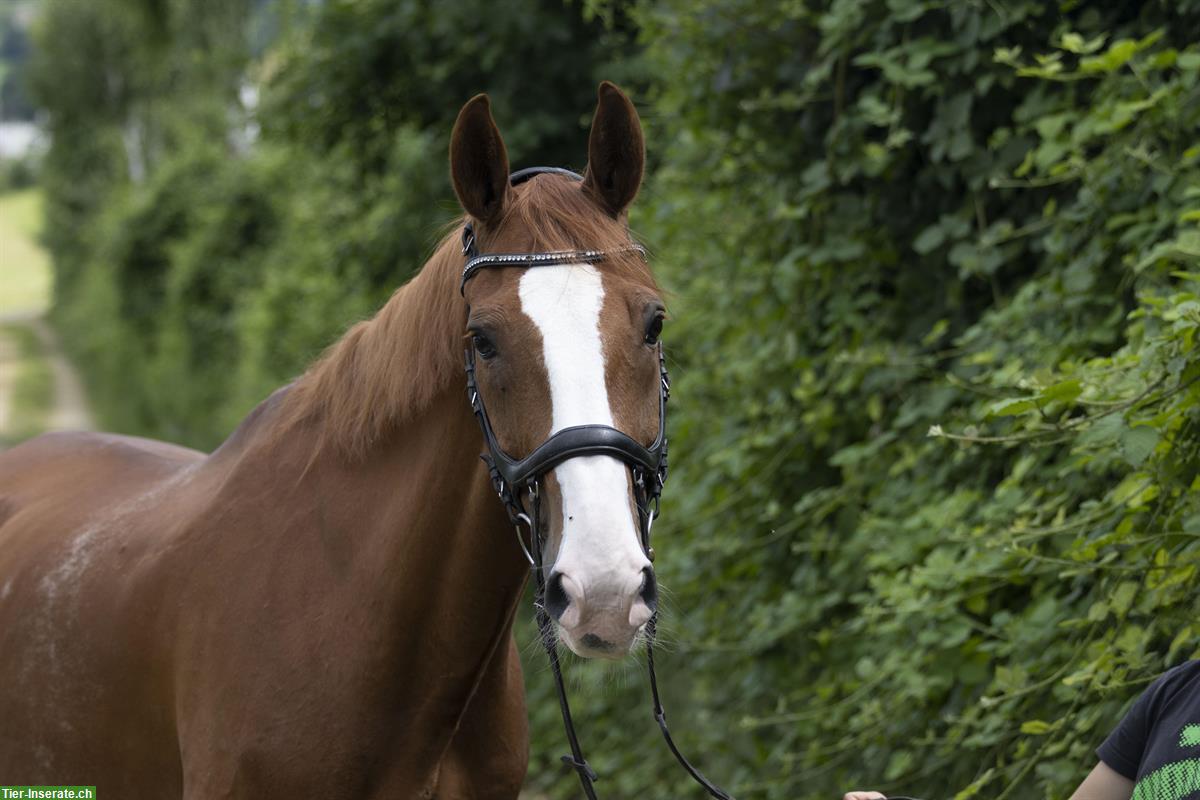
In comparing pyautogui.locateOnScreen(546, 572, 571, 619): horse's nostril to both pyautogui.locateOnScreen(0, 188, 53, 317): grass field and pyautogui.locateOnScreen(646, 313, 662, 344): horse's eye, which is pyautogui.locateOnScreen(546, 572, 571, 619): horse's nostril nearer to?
pyautogui.locateOnScreen(646, 313, 662, 344): horse's eye

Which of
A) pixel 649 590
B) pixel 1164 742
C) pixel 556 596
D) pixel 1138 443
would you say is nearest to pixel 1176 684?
pixel 1164 742

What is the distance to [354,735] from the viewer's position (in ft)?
8.50

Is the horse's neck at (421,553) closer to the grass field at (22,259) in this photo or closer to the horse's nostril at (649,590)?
the horse's nostril at (649,590)

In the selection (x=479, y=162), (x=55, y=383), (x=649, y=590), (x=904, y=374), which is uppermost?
(x=55, y=383)

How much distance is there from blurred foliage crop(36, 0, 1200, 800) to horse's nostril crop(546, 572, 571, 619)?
0.44m

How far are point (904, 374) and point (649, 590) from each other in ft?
7.81

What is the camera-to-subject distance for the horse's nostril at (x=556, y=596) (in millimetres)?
2162

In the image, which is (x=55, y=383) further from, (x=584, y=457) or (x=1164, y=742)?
(x=1164, y=742)

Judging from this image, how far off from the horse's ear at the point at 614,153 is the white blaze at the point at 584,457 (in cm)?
28

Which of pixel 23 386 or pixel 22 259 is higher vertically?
pixel 22 259

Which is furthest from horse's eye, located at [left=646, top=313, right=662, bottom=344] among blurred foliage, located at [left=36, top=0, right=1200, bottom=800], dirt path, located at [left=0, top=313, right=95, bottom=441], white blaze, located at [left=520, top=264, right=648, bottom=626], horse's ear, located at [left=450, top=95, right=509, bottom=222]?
dirt path, located at [left=0, top=313, right=95, bottom=441]

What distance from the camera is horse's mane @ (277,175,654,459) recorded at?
8.23 feet

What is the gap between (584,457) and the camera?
2.22 metres

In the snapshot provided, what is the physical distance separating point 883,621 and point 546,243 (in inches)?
87.5
